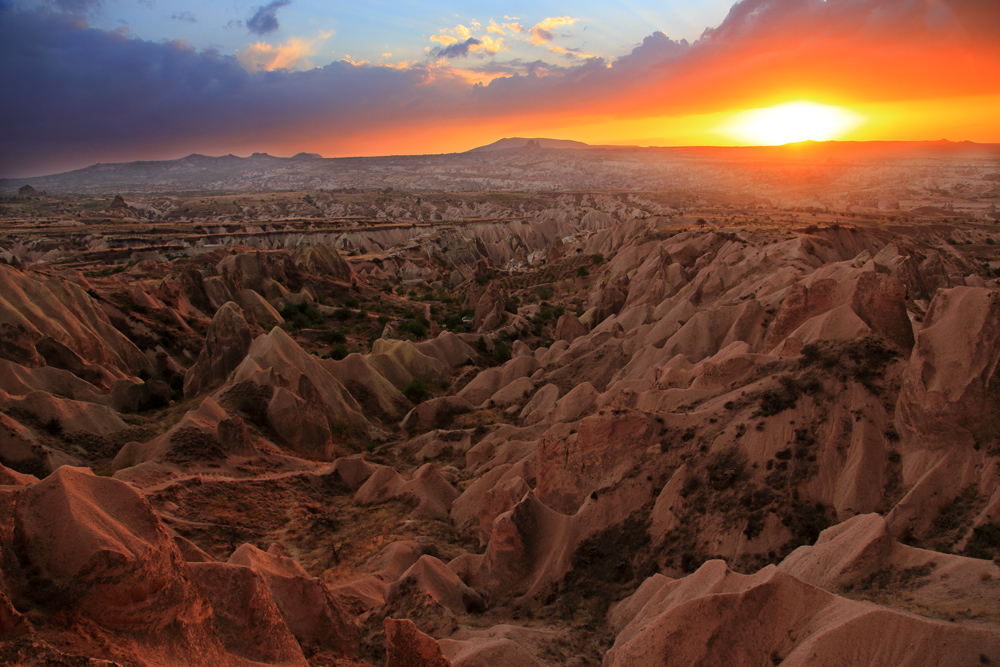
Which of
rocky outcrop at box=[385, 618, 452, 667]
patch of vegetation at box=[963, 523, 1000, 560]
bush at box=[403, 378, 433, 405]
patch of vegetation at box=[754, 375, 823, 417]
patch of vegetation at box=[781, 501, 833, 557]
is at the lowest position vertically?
bush at box=[403, 378, 433, 405]

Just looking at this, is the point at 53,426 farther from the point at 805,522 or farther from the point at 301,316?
the point at 301,316

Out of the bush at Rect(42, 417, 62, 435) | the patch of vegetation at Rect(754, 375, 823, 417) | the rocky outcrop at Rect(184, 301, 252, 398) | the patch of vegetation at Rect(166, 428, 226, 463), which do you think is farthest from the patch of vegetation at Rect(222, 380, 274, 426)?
the patch of vegetation at Rect(754, 375, 823, 417)

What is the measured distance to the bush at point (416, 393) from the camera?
31781mm

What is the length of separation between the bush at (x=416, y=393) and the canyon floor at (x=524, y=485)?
0.51ft

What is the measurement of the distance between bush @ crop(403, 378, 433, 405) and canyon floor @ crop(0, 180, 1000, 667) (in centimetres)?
15

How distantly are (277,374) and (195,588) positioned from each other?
17.0 meters

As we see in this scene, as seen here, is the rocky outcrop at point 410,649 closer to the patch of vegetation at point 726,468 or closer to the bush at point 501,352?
the patch of vegetation at point 726,468

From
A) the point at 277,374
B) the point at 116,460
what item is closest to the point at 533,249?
the point at 277,374

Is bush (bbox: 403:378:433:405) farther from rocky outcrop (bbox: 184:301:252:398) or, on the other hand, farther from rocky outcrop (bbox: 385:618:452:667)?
rocky outcrop (bbox: 385:618:452:667)

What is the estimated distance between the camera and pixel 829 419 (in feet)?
44.4

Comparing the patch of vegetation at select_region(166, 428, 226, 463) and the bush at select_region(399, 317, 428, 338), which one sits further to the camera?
the bush at select_region(399, 317, 428, 338)

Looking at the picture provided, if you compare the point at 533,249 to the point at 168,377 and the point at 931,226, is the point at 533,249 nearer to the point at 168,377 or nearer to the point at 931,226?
the point at 931,226

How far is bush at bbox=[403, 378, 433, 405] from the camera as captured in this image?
31.8 m

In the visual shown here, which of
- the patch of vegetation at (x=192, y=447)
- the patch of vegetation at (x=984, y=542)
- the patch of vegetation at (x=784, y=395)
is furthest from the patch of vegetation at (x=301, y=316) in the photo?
the patch of vegetation at (x=984, y=542)
